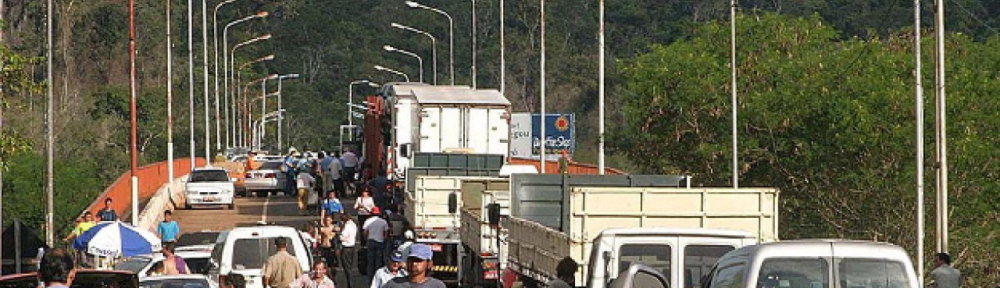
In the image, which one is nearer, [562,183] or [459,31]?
[562,183]

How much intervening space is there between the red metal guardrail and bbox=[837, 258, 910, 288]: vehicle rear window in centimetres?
2812

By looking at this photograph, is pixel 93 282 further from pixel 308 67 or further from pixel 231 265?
pixel 308 67

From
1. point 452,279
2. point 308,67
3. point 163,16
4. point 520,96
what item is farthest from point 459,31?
point 452,279

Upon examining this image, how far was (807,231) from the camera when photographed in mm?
56156

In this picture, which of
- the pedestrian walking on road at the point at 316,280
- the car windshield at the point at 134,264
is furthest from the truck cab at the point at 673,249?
the car windshield at the point at 134,264

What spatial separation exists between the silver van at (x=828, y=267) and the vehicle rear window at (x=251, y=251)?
11.0 meters

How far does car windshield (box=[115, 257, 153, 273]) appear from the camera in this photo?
25.9 metres

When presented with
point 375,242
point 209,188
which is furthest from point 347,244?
point 209,188

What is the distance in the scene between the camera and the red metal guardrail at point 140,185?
48781 millimetres

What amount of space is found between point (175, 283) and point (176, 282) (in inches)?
2.5

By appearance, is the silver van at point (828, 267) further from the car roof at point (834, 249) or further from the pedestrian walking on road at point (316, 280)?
the pedestrian walking on road at point (316, 280)

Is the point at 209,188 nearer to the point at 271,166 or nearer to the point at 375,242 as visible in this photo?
the point at 271,166

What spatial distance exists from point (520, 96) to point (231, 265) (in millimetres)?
106150

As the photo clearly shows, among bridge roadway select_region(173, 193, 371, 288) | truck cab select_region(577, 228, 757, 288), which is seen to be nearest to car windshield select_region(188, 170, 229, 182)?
bridge roadway select_region(173, 193, 371, 288)
